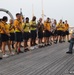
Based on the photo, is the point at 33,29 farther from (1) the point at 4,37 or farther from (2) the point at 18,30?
(1) the point at 4,37

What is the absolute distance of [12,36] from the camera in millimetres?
17953

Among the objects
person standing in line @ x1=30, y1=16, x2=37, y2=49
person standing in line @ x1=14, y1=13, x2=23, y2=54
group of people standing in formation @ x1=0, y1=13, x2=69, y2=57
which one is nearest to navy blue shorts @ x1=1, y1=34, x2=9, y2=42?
group of people standing in formation @ x1=0, y1=13, x2=69, y2=57

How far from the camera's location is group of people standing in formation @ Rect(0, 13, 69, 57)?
47.9 ft

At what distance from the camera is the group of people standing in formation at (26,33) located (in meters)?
14.6

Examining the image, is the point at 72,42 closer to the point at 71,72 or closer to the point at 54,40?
the point at 71,72

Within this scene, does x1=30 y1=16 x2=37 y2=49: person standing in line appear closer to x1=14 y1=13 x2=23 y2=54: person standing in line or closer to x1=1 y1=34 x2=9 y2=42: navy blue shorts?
x1=14 y1=13 x2=23 y2=54: person standing in line

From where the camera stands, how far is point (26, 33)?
1736 cm

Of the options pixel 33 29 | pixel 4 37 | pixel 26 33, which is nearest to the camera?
pixel 4 37

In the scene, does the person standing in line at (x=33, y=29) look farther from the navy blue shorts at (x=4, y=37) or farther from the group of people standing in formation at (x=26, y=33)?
the navy blue shorts at (x=4, y=37)

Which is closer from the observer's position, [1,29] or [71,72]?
[71,72]

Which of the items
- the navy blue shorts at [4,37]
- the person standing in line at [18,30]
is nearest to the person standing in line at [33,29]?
the person standing in line at [18,30]

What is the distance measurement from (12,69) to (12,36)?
777 cm

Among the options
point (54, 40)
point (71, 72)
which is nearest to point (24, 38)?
point (54, 40)

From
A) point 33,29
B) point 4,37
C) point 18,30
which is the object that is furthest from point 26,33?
point 4,37
